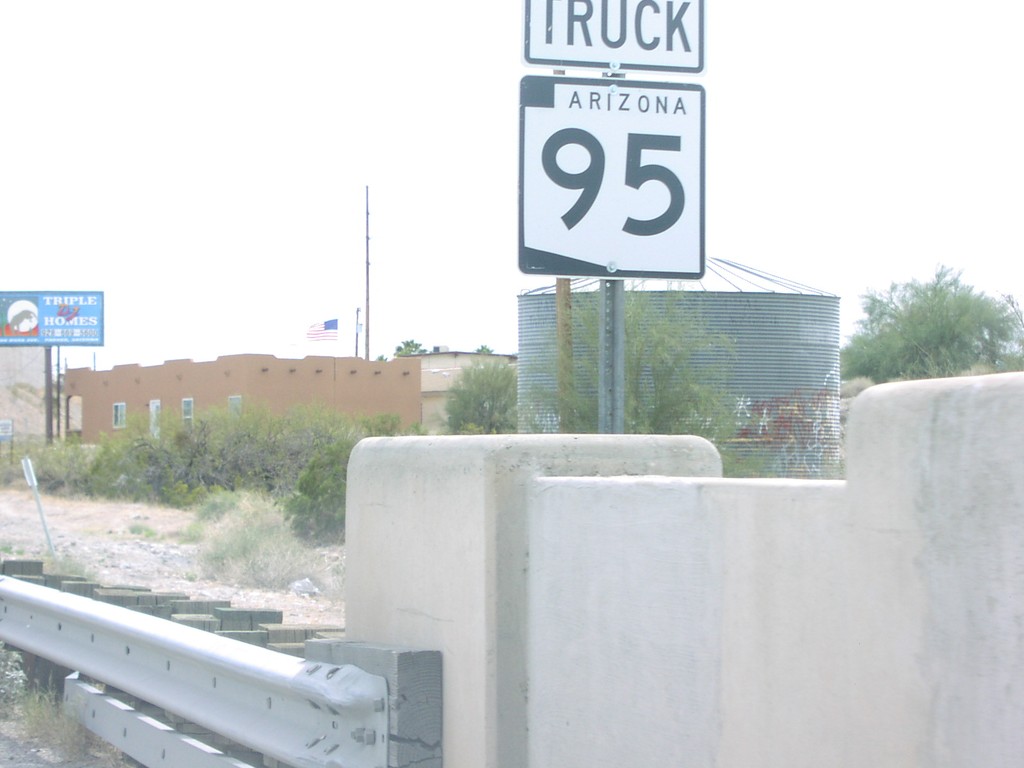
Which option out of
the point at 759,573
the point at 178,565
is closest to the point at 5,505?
the point at 178,565

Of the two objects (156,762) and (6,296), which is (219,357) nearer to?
(6,296)

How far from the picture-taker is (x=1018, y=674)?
231 centimetres

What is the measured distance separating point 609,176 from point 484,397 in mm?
51833

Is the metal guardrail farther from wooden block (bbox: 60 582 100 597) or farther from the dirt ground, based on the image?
the dirt ground

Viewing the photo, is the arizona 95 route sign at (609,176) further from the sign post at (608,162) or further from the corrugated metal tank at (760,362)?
the corrugated metal tank at (760,362)

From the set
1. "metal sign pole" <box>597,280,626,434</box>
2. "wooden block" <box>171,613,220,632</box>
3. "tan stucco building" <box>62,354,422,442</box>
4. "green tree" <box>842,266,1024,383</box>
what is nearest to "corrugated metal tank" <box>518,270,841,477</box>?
"green tree" <box>842,266,1024,383</box>

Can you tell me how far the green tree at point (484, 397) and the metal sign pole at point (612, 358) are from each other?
49.8 m

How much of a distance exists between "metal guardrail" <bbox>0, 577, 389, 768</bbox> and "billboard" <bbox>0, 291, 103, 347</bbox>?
61.5m

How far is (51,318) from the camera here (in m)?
65.4

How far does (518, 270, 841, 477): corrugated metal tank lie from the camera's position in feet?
63.0

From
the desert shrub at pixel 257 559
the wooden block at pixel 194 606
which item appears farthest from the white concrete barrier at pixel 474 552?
the desert shrub at pixel 257 559

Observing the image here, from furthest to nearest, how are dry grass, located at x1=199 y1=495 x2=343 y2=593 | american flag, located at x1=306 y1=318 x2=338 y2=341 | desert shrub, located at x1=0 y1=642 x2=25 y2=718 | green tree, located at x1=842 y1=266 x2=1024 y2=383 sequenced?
1. american flag, located at x1=306 y1=318 x2=338 y2=341
2. green tree, located at x1=842 y1=266 x2=1024 y2=383
3. dry grass, located at x1=199 y1=495 x2=343 y2=593
4. desert shrub, located at x1=0 y1=642 x2=25 y2=718

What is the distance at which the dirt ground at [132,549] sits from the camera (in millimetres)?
13704

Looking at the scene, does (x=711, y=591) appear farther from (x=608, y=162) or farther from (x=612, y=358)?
(x=608, y=162)
